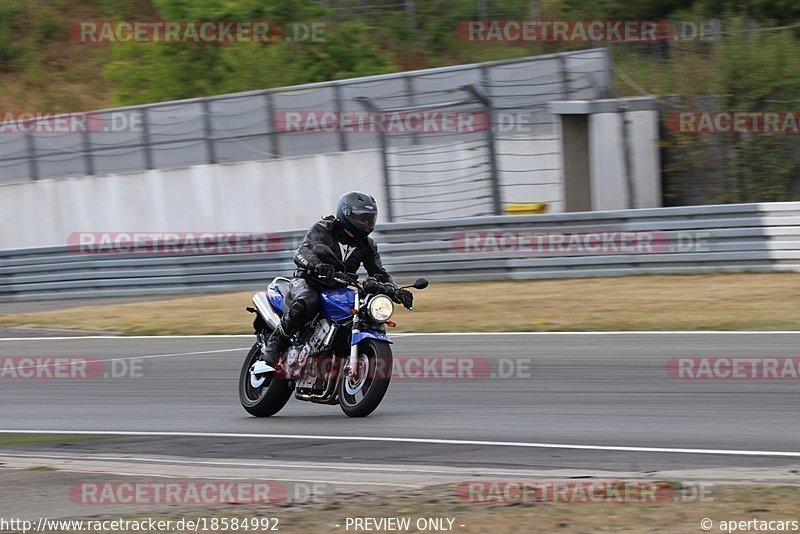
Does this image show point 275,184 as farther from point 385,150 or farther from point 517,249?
point 517,249

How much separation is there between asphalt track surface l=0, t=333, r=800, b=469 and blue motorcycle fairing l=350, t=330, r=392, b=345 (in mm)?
657

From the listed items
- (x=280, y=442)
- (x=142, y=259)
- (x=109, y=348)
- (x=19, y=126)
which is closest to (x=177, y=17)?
(x=19, y=126)

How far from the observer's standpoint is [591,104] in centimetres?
2219

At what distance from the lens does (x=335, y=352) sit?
8.76 meters

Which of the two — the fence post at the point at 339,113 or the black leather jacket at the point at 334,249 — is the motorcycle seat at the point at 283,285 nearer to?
the black leather jacket at the point at 334,249

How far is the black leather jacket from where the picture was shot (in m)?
8.66
